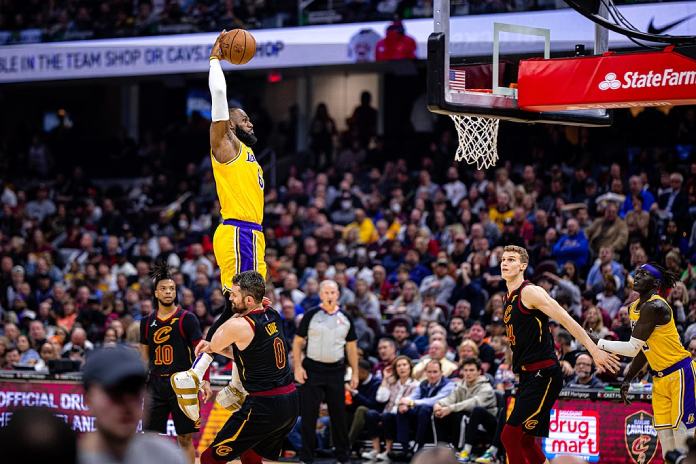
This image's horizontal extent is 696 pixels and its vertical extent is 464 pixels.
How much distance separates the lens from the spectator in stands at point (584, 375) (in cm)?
1233

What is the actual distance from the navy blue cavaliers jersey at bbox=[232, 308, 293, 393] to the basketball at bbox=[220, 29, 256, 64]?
2332mm

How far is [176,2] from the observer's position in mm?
22266

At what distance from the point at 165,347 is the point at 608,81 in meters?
4.81

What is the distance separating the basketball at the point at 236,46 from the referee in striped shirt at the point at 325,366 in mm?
3817

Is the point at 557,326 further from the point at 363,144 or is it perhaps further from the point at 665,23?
the point at 363,144

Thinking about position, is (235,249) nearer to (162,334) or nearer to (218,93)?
(218,93)

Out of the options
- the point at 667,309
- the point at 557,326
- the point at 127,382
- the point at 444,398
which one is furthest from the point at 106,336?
the point at 127,382

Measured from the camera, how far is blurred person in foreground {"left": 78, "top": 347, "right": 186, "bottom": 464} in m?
3.82

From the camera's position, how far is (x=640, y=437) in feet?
38.7

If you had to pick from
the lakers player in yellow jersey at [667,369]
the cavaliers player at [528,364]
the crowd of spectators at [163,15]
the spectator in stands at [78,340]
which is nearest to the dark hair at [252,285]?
the cavaliers player at [528,364]

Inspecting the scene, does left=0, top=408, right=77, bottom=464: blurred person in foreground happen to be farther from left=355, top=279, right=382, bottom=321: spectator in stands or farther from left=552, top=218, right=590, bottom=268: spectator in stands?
left=552, top=218, right=590, bottom=268: spectator in stands

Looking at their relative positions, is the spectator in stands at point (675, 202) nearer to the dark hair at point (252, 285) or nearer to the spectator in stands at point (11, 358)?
the dark hair at point (252, 285)

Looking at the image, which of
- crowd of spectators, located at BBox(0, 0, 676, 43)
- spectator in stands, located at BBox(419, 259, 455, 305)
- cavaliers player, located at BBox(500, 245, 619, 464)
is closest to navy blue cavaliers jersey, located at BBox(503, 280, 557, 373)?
cavaliers player, located at BBox(500, 245, 619, 464)

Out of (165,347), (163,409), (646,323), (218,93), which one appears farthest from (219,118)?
(646,323)
